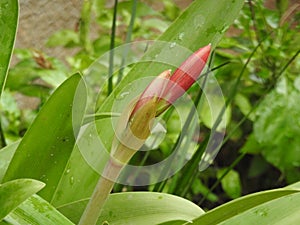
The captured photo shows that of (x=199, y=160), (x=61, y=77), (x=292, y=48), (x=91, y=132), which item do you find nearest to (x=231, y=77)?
(x=292, y=48)

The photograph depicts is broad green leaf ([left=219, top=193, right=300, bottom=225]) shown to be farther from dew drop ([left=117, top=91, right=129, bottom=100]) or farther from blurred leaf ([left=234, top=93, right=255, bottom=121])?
blurred leaf ([left=234, top=93, right=255, bottom=121])

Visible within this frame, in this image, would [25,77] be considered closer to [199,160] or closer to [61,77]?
[61,77]

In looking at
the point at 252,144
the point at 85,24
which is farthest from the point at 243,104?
the point at 85,24

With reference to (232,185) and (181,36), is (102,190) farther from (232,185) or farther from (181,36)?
(232,185)

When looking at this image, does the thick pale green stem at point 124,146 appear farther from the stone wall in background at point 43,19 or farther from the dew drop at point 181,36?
the stone wall in background at point 43,19

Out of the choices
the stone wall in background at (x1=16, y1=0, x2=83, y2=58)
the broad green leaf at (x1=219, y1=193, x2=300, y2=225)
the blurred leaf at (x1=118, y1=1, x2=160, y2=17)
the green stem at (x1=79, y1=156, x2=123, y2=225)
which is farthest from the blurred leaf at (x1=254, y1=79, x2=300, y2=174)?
the green stem at (x1=79, y1=156, x2=123, y2=225)
